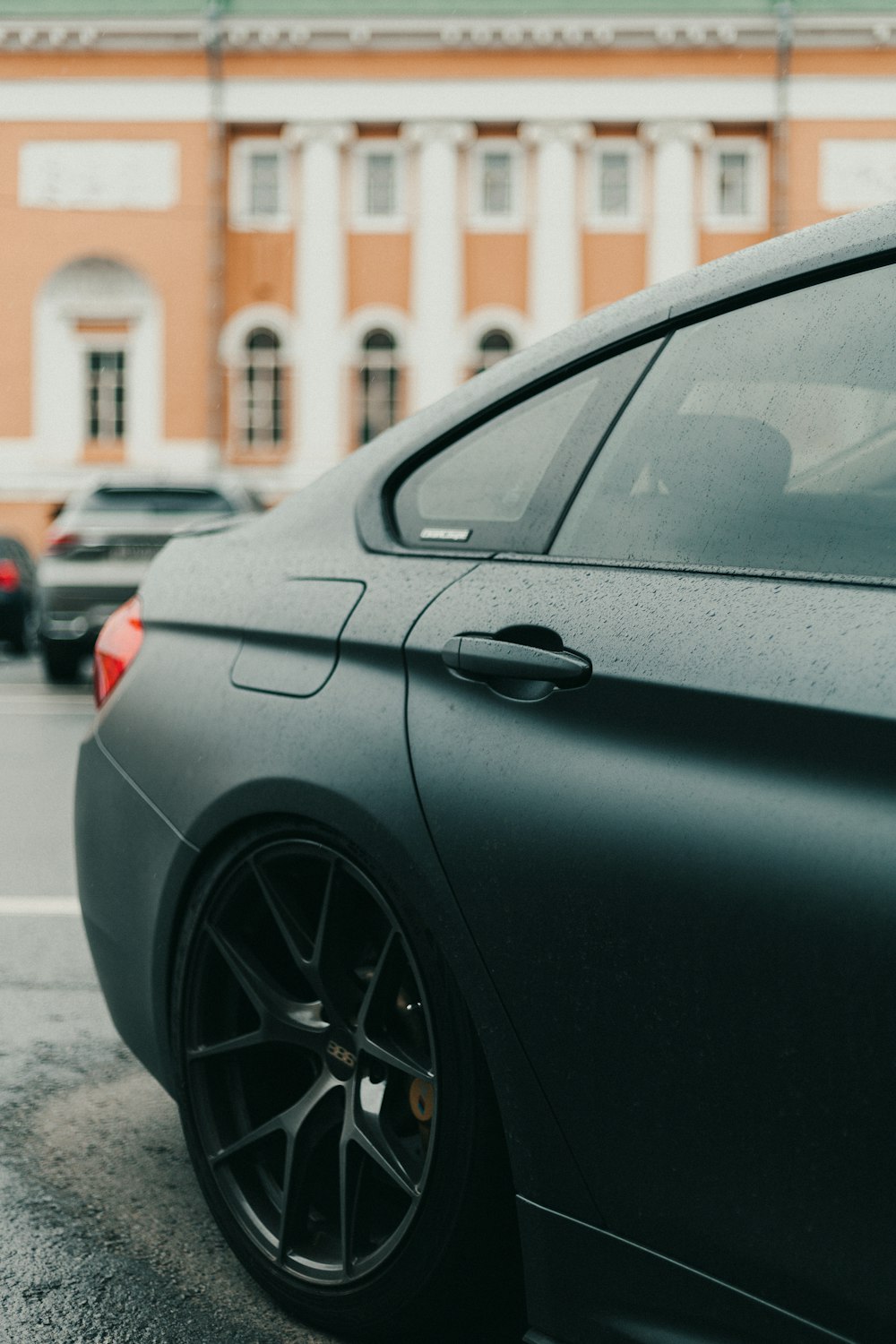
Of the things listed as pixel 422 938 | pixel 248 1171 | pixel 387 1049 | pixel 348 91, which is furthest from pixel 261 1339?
pixel 348 91

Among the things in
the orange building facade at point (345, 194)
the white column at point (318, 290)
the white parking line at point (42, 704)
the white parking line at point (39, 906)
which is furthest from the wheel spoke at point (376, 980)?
the white column at point (318, 290)

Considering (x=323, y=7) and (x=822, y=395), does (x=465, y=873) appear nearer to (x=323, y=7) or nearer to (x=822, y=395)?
(x=822, y=395)

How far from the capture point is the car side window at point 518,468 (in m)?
2.03

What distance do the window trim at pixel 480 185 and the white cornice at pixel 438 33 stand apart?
6.21 ft

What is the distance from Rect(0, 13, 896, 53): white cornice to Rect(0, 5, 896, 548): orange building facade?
7 centimetres

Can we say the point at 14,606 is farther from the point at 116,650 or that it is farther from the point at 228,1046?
the point at 228,1046

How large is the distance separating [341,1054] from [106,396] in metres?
32.6

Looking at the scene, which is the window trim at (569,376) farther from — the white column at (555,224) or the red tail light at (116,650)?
the white column at (555,224)

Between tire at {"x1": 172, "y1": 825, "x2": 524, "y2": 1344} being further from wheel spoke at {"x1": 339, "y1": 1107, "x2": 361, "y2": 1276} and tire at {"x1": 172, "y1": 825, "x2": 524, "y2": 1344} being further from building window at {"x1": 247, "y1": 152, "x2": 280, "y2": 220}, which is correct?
building window at {"x1": 247, "y1": 152, "x2": 280, "y2": 220}

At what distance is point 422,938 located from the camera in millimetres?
1929

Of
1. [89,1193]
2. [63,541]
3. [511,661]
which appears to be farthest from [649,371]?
[63,541]

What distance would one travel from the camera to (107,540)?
1140cm

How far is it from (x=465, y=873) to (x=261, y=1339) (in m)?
0.82

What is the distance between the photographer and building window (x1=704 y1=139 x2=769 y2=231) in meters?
32.7
